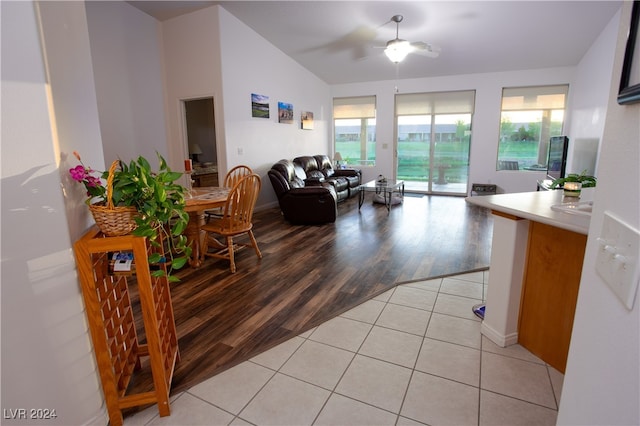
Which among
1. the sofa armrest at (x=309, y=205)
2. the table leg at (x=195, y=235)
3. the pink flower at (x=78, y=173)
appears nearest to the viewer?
the pink flower at (x=78, y=173)

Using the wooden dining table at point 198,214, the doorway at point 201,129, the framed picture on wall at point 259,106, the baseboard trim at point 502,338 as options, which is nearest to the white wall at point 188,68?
the framed picture on wall at point 259,106

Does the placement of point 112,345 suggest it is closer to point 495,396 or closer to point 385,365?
point 385,365

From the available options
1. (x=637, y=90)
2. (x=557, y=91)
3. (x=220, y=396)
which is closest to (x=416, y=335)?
(x=220, y=396)

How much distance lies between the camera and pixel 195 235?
3367mm

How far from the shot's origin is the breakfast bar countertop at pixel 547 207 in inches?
57.2

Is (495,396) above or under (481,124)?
under

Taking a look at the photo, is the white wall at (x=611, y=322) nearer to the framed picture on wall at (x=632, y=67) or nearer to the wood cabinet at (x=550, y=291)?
the framed picture on wall at (x=632, y=67)

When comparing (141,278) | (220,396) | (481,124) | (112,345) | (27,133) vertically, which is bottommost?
(220,396)

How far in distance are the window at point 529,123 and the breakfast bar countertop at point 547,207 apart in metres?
5.40

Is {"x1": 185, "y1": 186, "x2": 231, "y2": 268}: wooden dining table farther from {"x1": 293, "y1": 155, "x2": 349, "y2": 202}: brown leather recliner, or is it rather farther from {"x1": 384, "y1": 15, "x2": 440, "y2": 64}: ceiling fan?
{"x1": 293, "y1": 155, "x2": 349, "y2": 202}: brown leather recliner

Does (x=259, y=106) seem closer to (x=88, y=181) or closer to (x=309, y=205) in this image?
(x=309, y=205)

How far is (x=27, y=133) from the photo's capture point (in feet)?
3.80

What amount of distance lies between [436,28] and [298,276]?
4287 mm

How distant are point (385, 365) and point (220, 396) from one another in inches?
35.3
